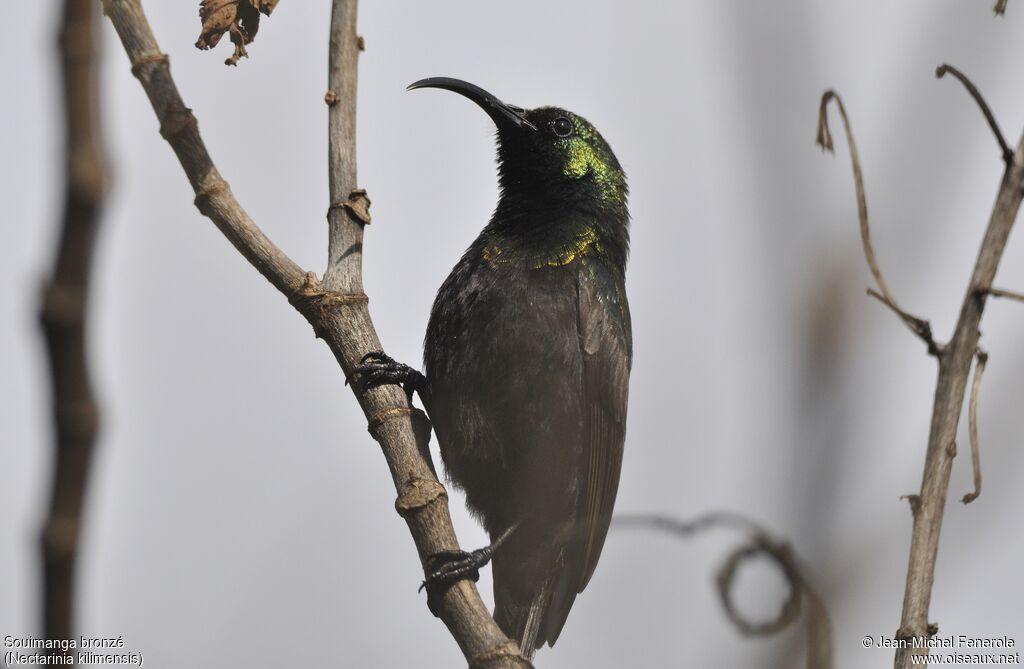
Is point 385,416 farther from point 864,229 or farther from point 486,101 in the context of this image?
point 486,101

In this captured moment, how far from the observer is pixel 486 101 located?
5.37 m

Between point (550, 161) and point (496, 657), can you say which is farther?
point (550, 161)

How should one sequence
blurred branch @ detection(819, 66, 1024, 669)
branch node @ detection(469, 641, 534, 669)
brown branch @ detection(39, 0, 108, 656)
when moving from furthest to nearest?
1. branch node @ detection(469, 641, 534, 669)
2. blurred branch @ detection(819, 66, 1024, 669)
3. brown branch @ detection(39, 0, 108, 656)

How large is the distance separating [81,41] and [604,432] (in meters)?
4.18

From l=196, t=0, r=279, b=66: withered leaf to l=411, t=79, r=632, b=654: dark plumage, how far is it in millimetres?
1654

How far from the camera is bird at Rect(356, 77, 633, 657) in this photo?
469cm

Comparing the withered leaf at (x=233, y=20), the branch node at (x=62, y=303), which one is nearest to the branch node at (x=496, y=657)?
the withered leaf at (x=233, y=20)

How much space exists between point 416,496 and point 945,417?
1.59 m

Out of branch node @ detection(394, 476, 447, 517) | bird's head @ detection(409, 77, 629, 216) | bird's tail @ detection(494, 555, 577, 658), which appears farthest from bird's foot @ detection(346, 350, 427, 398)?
bird's head @ detection(409, 77, 629, 216)

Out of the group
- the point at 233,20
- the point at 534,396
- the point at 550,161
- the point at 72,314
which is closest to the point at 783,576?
the point at 72,314

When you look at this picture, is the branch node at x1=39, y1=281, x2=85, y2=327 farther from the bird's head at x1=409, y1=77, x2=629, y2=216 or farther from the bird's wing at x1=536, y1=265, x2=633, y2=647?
the bird's head at x1=409, y1=77, x2=629, y2=216

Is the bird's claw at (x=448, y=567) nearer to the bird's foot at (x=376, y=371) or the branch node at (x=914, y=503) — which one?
the bird's foot at (x=376, y=371)

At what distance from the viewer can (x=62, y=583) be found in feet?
2.92

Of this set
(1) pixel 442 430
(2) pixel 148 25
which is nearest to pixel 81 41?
(2) pixel 148 25
